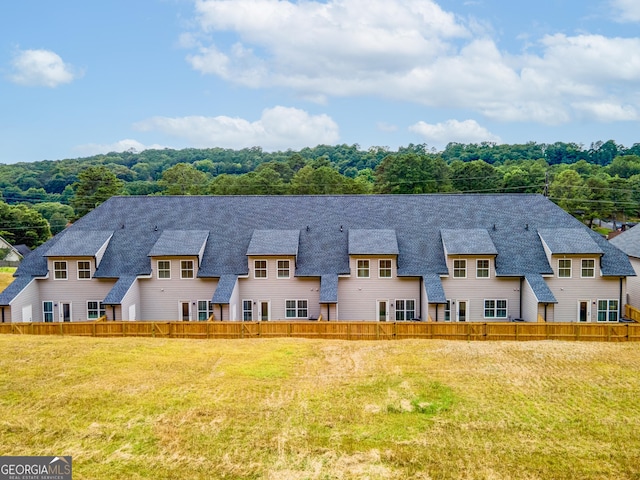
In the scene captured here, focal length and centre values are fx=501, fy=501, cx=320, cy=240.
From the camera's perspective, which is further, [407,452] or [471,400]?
[471,400]

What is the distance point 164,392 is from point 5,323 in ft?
48.4

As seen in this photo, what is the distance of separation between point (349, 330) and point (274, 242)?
335 inches

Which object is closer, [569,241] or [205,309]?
[569,241]

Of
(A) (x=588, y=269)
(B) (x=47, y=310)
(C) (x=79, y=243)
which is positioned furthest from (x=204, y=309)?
(A) (x=588, y=269)

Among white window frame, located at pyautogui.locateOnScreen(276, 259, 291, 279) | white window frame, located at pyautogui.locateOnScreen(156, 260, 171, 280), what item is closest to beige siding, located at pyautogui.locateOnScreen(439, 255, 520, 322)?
white window frame, located at pyautogui.locateOnScreen(276, 259, 291, 279)

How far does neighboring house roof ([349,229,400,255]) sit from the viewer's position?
100ft

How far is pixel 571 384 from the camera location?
18.3m

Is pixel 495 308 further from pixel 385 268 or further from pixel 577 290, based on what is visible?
pixel 385 268

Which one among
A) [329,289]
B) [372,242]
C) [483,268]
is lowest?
[329,289]

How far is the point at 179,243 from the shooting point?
3172 centimetres

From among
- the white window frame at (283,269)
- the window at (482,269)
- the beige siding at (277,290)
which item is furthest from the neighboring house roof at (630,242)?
the white window frame at (283,269)

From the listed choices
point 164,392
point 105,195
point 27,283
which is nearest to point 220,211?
point 27,283

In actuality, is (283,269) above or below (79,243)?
below

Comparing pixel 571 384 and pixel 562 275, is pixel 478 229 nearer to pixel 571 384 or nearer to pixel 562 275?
pixel 562 275
